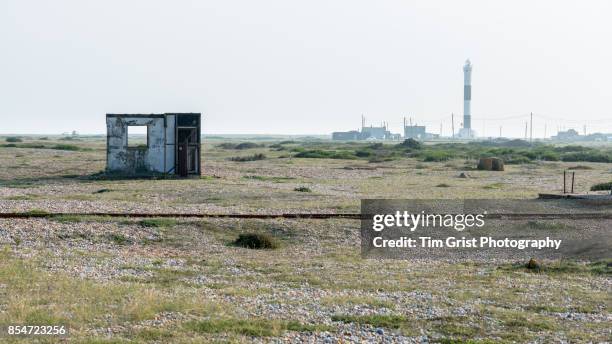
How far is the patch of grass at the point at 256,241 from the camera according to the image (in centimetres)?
1905

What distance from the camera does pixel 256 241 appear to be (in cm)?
1911

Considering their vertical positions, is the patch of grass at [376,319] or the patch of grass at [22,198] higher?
the patch of grass at [22,198]

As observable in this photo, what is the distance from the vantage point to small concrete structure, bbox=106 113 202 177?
37906 mm

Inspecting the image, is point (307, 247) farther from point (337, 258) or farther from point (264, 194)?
point (264, 194)

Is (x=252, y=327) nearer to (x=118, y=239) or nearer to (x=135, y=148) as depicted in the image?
(x=118, y=239)

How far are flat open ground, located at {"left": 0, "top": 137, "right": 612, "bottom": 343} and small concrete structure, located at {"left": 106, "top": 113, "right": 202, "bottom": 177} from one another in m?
11.7

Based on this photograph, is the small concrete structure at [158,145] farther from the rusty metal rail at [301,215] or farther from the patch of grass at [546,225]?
the patch of grass at [546,225]

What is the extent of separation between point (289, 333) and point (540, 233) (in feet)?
39.0

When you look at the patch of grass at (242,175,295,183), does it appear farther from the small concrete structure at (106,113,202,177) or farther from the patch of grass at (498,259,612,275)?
the patch of grass at (498,259,612,275)

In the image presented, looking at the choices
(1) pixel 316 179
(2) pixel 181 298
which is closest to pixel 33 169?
(1) pixel 316 179

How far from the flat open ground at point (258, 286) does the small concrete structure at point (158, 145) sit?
1165 centimetres

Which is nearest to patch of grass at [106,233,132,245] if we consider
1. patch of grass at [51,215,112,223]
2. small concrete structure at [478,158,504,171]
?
patch of grass at [51,215,112,223]

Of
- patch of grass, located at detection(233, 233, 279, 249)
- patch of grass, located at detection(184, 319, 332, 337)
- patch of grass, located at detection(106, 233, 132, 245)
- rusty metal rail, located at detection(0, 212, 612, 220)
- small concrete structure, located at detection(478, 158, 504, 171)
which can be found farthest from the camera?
small concrete structure, located at detection(478, 158, 504, 171)

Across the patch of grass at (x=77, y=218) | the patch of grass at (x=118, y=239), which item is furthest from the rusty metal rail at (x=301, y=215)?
the patch of grass at (x=118, y=239)
